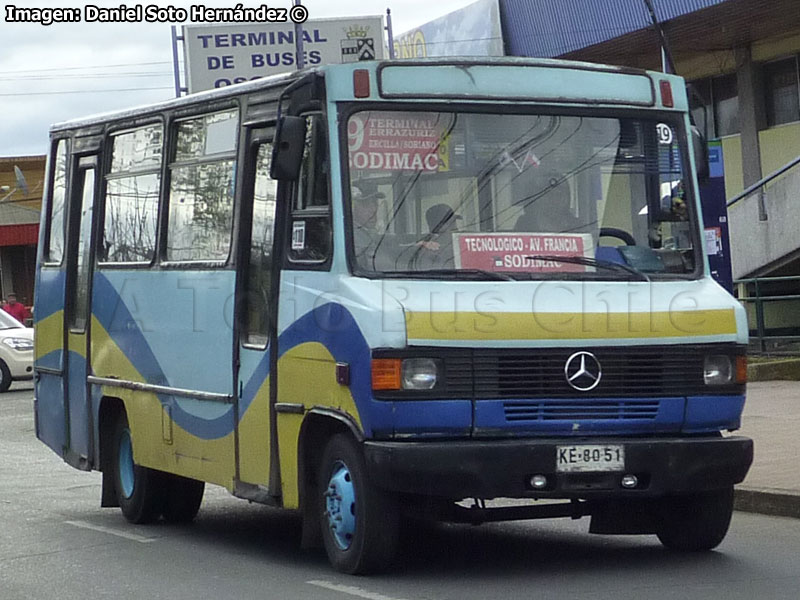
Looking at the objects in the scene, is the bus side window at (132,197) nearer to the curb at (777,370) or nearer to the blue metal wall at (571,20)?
the curb at (777,370)

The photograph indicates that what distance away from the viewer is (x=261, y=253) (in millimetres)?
9914

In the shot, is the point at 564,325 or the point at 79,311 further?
the point at 79,311

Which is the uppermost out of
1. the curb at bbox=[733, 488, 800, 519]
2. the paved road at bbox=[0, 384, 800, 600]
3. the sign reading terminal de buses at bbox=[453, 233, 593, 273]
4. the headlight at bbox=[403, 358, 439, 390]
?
the sign reading terminal de buses at bbox=[453, 233, 593, 273]

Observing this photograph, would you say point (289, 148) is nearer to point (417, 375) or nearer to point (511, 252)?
point (511, 252)

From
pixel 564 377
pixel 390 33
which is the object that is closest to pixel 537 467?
Result: pixel 564 377

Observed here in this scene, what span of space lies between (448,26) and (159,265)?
67.4 ft

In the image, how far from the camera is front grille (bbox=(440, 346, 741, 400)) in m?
8.62

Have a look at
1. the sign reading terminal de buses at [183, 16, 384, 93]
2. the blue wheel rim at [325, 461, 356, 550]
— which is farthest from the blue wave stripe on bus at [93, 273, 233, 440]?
the sign reading terminal de buses at [183, 16, 384, 93]

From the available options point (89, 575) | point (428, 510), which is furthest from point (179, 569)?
point (428, 510)

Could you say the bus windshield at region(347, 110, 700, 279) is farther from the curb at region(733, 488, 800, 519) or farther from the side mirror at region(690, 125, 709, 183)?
the curb at region(733, 488, 800, 519)

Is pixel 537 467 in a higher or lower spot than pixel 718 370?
lower

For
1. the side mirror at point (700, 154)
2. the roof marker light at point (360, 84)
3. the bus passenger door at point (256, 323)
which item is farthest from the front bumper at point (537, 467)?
the roof marker light at point (360, 84)

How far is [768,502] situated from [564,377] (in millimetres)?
3125

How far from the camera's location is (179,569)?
382 inches
